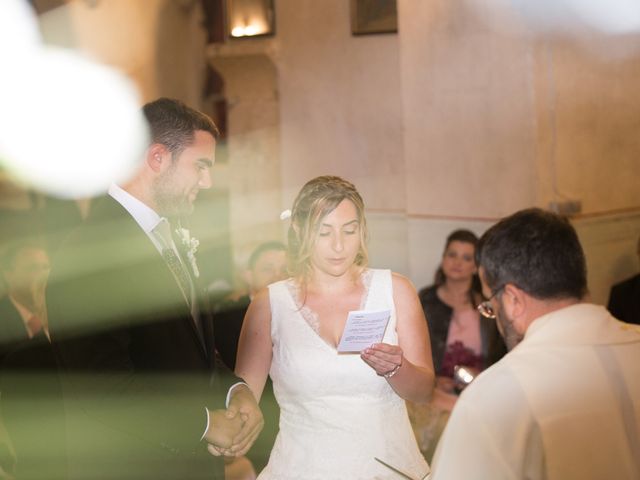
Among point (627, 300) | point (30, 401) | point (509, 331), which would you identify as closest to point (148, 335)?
point (509, 331)

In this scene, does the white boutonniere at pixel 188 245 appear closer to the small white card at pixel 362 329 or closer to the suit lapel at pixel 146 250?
the suit lapel at pixel 146 250

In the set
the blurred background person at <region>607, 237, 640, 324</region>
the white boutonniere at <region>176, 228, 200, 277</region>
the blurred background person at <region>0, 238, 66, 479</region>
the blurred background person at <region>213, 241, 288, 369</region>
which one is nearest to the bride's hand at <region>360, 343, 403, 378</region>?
the white boutonniere at <region>176, 228, 200, 277</region>

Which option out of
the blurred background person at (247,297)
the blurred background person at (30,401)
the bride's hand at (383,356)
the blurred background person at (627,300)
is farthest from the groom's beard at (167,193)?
the blurred background person at (627,300)

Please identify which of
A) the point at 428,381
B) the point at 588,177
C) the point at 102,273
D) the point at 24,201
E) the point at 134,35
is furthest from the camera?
the point at 134,35

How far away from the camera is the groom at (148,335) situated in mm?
2719

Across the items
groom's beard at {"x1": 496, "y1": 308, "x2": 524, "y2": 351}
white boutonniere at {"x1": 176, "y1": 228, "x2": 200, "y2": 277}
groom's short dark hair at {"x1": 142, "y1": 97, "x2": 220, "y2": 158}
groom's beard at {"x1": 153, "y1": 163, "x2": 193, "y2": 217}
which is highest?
groom's short dark hair at {"x1": 142, "y1": 97, "x2": 220, "y2": 158}

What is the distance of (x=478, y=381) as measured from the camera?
6.61ft

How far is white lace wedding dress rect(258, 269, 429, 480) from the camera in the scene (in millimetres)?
3246

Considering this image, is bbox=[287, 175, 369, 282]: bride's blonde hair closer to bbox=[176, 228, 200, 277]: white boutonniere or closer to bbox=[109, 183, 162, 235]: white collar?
bbox=[176, 228, 200, 277]: white boutonniere

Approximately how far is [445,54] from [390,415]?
3.69 meters

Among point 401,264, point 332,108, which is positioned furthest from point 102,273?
point 332,108

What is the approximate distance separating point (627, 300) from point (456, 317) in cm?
123

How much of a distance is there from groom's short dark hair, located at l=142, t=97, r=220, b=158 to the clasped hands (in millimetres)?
799

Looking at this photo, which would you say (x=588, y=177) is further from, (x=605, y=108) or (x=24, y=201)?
(x=24, y=201)
